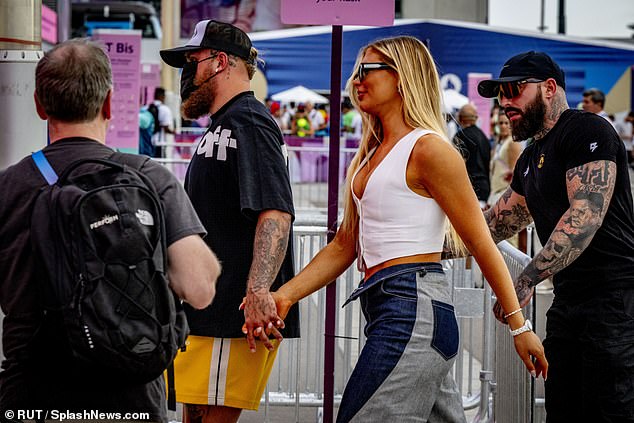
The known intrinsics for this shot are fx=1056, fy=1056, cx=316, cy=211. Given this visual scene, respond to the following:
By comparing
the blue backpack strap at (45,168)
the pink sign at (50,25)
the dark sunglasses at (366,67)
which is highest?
the pink sign at (50,25)

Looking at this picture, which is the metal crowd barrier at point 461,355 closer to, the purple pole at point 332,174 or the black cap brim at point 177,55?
the purple pole at point 332,174

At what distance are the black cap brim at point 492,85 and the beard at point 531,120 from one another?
0.41 ft

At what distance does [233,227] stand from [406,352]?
1.07 meters

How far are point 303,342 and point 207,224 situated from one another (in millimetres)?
3312

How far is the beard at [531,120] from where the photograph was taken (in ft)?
14.6

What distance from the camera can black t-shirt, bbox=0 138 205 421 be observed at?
2912 mm

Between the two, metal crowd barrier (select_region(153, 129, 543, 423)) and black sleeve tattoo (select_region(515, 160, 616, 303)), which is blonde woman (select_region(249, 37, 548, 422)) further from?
metal crowd barrier (select_region(153, 129, 543, 423))

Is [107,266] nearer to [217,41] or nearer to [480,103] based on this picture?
[217,41]

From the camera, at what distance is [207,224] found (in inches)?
169

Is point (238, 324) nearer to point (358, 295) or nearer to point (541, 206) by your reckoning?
point (358, 295)

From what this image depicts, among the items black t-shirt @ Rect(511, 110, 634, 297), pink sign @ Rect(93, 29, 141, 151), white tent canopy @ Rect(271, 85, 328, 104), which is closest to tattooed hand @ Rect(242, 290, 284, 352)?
black t-shirt @ Rect(511, 110, 634, 297)

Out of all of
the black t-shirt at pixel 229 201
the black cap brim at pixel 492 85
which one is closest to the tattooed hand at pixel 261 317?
the black t-shirt at pixel 229 201

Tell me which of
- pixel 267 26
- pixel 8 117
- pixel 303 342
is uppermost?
pixel 267 26

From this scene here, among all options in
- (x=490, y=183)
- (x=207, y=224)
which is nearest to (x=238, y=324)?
(x=207, y=224)
